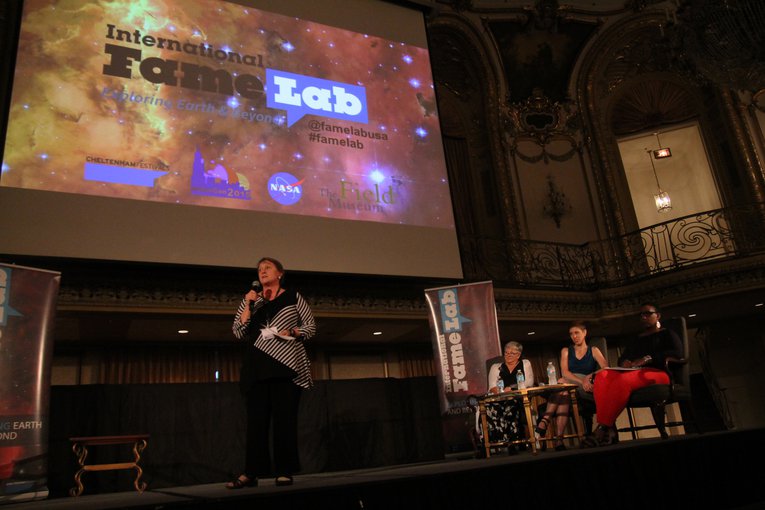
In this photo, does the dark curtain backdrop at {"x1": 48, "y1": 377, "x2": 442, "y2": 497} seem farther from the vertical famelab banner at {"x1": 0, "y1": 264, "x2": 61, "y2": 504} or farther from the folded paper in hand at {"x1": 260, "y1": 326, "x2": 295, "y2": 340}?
the folded paper in hand at {"x1": 260, "y1": 326, "x2": 295, "y2": 340}

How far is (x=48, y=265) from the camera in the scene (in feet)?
17.3

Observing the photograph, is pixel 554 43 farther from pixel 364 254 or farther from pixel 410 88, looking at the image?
pixel 364 254

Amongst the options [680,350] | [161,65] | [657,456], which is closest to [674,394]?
[680,350]

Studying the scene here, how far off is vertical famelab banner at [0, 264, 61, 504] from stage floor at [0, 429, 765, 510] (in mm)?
997

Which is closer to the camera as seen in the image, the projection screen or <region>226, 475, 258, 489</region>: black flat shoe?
<region>226, 475, 258, 489</region>: black flat shoe

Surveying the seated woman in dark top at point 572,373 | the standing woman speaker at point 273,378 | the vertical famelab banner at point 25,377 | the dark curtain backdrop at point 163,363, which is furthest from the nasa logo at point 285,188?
the dark curtain backdrop at point 163,363

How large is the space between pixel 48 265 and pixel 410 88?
404 cm

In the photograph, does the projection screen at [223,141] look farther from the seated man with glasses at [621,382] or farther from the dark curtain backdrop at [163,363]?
the dark curtain backdrop at [163,363]

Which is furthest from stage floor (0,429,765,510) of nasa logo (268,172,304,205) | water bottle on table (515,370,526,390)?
nasa logo (268,172,304,205)

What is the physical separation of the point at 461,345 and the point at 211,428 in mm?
2604

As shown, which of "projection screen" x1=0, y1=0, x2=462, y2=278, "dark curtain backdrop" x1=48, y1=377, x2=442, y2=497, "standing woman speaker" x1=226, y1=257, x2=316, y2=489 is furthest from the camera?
"dark curtain backdrop" x1=48, y1=377, x2=442, y2=497

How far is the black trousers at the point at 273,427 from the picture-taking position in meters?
2.94

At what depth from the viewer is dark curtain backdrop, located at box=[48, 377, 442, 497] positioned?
18.4 ft

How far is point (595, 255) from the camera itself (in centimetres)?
934
